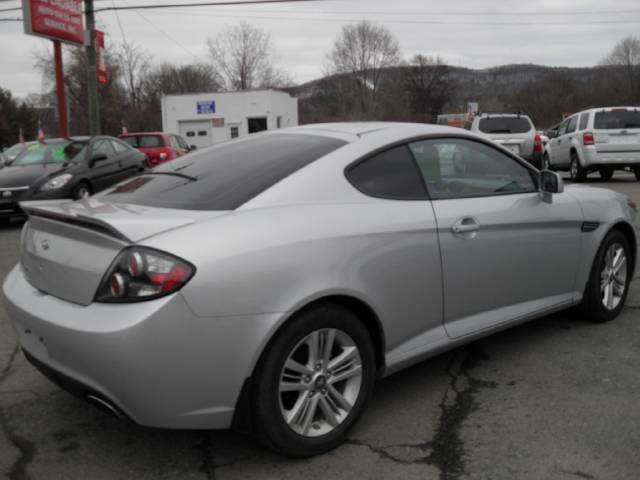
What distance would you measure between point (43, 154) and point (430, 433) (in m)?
10.4

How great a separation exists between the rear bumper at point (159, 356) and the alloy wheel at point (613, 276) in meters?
2.98

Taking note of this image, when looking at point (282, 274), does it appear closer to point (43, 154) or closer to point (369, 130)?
point (369, 130)

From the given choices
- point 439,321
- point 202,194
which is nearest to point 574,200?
point 439,321

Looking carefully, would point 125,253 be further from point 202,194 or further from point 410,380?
point 410,380

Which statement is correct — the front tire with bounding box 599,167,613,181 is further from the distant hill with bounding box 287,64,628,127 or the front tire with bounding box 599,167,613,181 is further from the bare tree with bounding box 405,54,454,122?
the bare tree with bounding box 405,54,454,122

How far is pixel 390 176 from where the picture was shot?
132 inches

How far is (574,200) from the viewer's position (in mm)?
4340

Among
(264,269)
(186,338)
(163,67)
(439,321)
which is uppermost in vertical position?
(163,67)

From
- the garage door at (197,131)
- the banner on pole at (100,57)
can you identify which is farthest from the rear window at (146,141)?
the garage door at (197,131)

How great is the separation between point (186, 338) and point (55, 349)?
62 centimetres

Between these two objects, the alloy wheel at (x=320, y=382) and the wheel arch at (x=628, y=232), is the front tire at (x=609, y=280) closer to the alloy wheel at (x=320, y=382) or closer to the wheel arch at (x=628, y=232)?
the wheel arch at (x=628, y=232)

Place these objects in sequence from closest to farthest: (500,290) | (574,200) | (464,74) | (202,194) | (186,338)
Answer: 1. (186,338)
2. (202,194)
3. (500,290)
4. (574,200)
5. (464,74)

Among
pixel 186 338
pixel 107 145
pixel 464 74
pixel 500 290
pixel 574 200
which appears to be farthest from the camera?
pixel 464 74

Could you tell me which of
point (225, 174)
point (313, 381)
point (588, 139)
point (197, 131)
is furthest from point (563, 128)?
point (197, 131)
